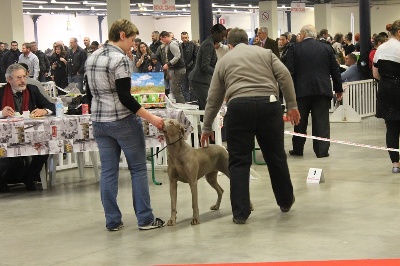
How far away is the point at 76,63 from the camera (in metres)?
17.6

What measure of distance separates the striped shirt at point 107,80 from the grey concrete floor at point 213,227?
854mm

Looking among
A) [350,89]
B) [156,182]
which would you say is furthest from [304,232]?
[350,89]

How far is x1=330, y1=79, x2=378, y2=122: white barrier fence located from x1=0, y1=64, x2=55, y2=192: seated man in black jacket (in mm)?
6945

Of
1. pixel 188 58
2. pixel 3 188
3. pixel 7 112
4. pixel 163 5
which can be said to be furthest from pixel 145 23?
pixel 7 112

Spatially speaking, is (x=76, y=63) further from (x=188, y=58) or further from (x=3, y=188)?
(x=3, y=188)

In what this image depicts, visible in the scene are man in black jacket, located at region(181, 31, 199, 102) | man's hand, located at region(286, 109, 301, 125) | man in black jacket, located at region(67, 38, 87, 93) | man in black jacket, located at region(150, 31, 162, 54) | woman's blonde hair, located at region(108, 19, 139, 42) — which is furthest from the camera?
man in black jacket, located at region(150, 31, 162, 54)

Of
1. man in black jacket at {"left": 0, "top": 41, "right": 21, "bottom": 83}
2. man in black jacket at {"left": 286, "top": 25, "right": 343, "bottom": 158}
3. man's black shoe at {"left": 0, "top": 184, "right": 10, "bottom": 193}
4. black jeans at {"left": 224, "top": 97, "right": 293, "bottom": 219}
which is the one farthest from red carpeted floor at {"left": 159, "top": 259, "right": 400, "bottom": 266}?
man in black jacket at {"left": 0, "top": 41, "right": 21, "bottom": 83}

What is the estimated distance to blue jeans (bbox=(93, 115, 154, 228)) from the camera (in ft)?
18.2

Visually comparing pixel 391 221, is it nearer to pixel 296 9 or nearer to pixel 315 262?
pixel 315 262

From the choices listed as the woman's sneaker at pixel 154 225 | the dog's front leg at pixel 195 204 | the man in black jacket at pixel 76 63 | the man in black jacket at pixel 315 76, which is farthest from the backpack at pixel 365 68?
the woman's sneaker at pixel 154 225

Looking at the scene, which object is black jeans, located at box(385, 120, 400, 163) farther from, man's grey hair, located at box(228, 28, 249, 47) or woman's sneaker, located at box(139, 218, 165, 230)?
woman's sneaker, located at box(139, 218, 165, 230)

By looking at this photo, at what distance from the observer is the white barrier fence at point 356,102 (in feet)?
44.9

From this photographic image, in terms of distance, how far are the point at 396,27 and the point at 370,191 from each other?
1.63 m

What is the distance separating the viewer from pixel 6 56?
18.2 meters
